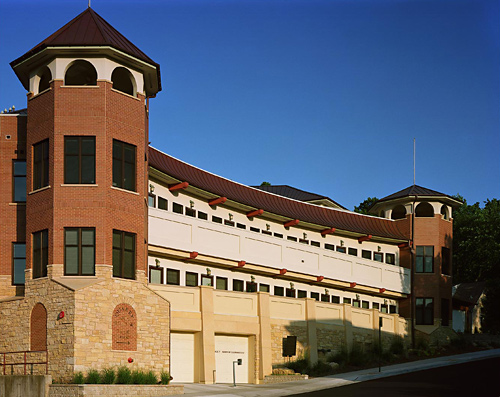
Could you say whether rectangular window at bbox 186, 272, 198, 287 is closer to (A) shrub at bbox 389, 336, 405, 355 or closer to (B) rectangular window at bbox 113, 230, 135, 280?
(B) rectangular window at bbox 113, 230, 135, 280

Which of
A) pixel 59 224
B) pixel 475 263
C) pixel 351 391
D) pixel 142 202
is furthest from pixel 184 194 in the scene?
pixel 475 263

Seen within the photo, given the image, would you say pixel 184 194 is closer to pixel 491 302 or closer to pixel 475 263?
pixel 491 302

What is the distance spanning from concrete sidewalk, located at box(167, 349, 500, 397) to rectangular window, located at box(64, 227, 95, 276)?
656cm

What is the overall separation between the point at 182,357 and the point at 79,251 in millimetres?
8075

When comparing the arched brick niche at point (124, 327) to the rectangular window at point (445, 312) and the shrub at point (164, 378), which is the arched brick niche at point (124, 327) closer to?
the shrub at point (164, 378)

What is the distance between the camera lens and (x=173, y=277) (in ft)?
134

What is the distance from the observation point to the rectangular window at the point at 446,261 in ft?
187

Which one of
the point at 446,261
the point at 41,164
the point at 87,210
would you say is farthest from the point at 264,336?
the point at 446,261

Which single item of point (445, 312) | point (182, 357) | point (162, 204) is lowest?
point (182, 357)

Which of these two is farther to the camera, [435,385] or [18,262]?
[18,262]

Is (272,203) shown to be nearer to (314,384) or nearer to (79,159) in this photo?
(314,384)

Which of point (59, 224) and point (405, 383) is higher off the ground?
point (59, 224)

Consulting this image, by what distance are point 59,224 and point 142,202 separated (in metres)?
3.83

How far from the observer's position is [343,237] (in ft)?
181
